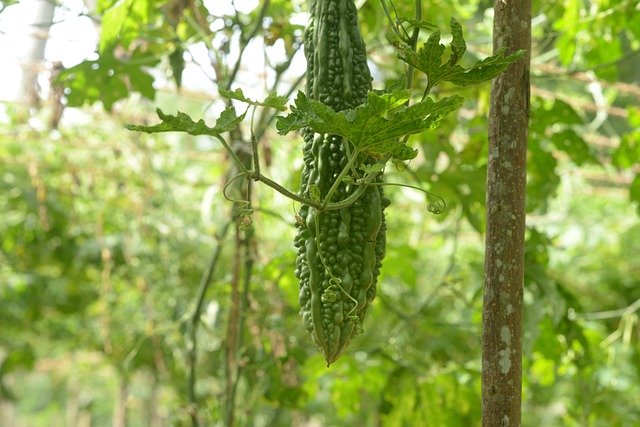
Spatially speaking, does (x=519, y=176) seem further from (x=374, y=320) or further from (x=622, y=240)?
(x=622, y=240)

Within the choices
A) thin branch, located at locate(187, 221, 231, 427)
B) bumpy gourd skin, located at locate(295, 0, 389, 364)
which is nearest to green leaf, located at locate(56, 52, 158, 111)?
thin branch, located at locate(187, 221, 231, 427)

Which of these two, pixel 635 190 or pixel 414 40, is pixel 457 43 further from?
pixel 635 190

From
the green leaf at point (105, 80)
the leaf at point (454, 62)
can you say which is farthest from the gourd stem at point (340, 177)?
the green leaf at point (105, 80)

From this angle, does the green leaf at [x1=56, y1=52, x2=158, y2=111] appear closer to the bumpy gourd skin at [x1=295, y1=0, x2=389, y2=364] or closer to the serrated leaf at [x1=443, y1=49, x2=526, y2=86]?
the bumpy gourd skin at [x1=295, y1=0, x2=389, y2=364]

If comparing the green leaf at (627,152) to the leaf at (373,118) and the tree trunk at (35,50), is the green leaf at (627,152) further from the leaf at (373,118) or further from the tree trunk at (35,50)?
the tree trunk at (35,50)

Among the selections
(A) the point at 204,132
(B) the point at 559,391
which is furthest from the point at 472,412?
(B) the point at 559,391

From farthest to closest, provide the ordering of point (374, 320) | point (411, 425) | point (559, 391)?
point (559, 391) < point (374, 320) < point (411, 425)
